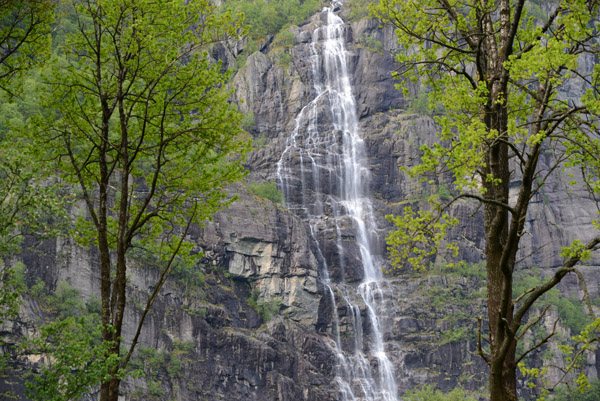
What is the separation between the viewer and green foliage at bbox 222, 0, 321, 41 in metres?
88.4

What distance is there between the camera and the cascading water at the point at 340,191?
185ft

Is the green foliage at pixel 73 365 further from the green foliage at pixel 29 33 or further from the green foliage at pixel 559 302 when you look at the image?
the green foliage at pixel 559 302

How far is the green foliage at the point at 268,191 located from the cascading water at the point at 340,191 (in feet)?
4.97

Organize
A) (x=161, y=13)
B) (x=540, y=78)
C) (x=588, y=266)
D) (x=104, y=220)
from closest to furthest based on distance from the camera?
(x=540, y=78) < (x=104, y=220) < (x=161, y=13) < (x=588, y=266)

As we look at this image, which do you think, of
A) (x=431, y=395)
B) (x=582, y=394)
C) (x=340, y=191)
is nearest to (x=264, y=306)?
(x=431, y=395)

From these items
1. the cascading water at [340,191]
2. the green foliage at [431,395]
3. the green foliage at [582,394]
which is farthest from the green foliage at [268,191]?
the green foliage at [582,394]

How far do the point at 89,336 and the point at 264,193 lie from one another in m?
55.1

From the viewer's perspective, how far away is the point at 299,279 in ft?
196

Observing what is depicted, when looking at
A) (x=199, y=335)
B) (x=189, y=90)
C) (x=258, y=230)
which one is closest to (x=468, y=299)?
(x=258, y=230)

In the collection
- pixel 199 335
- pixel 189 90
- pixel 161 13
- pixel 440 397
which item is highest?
pixel 161 13

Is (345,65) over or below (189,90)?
over

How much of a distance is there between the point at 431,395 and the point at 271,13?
58342 millimetres

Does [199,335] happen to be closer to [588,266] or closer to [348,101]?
[348,101]

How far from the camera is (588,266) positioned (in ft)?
247
